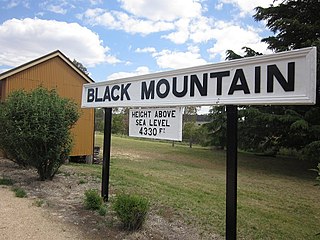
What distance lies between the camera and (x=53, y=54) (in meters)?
→ 14.0

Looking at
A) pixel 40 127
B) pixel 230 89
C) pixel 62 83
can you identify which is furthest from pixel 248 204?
pixel 62 83

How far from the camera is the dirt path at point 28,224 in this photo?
14.9 feet

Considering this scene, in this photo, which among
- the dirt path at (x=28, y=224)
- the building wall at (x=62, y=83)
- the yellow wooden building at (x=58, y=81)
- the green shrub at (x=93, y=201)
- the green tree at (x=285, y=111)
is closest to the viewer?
the dirt path at (x=28, y=224)

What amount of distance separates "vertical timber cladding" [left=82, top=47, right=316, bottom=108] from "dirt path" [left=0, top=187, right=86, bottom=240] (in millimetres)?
2319

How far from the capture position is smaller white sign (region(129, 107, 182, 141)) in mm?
5021

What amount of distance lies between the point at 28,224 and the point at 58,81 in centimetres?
1017

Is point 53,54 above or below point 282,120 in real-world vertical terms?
above

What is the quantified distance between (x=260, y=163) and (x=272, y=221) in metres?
13.6

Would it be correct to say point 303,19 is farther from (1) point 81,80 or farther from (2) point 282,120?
(1) point 81,80

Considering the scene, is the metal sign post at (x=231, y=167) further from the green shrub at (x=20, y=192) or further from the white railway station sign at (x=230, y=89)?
the green shrub at (x=20, y=192)

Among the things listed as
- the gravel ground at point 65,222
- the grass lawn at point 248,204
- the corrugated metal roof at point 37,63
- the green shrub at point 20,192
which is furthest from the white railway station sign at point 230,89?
the corrugated metal roof at point 37,63

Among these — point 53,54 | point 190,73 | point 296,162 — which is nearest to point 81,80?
point 53,54

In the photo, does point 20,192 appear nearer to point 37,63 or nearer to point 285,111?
point 37,63

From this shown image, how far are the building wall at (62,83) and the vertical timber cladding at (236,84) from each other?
8.54 meters
